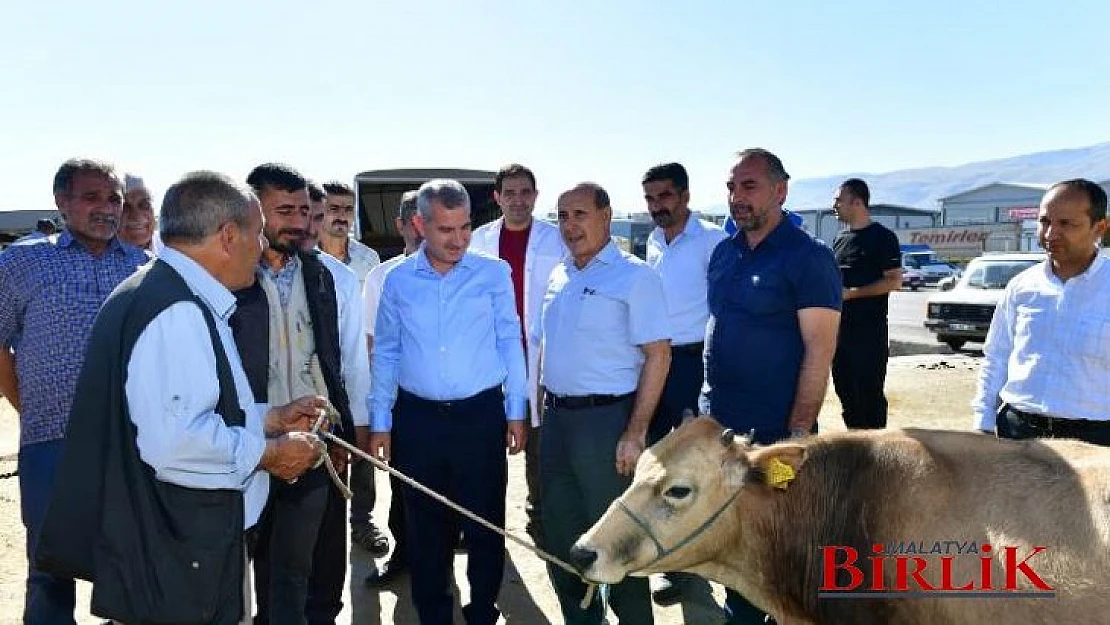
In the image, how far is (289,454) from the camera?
2.62 metres

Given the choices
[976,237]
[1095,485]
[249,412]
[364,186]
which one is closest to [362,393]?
[249,412]

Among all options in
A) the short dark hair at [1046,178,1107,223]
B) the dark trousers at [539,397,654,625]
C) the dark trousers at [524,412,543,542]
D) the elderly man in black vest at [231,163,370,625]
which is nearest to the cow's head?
the dark trousers at [539,397,654,625]

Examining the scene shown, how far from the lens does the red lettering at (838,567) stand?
2730 mm

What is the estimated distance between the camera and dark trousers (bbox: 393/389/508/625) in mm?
3887

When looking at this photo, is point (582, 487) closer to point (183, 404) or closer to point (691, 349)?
point (691, 349)

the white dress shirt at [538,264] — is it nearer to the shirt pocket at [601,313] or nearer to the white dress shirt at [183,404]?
the shirt pocket at [601,313]

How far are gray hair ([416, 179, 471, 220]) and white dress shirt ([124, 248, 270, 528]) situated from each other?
158 cm

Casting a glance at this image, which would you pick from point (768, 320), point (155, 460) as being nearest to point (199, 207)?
point (155, 460)

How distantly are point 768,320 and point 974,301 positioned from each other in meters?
14.4

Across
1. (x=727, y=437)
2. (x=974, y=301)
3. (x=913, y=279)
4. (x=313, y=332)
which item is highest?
(x=313, y=332)

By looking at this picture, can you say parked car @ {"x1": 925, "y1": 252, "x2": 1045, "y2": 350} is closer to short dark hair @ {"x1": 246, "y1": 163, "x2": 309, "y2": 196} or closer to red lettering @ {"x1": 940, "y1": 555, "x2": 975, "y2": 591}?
red lettering @ {"x1": 940, "y1": 555, "x2": 975, "y2": 591}

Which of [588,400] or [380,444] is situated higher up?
[588,400]

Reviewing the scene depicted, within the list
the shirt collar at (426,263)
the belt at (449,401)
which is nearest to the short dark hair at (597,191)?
the shirt collar at (426,263)

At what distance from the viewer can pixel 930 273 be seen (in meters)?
38.6
